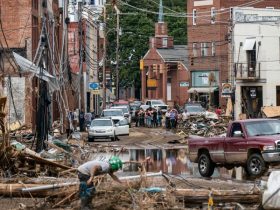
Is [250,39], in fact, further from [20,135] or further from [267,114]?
[20,135]

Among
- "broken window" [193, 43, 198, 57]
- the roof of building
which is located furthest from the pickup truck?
the roof of building

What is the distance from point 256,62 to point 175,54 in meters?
45.4

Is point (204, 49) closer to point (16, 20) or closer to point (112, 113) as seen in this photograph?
point (112, 113)

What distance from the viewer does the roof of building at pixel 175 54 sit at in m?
106

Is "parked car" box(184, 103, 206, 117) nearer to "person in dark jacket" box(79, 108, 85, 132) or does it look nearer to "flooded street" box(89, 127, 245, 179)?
"flooded street" box(89, 127, 245, 179)

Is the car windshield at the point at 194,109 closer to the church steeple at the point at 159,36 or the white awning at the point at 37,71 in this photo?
the white awning at the point at 37,71

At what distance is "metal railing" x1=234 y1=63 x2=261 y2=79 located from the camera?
2496 inches

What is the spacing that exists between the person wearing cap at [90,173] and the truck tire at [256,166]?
971 centimetres

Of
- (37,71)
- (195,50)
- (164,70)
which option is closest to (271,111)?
(37,71)

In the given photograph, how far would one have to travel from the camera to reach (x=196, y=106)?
2662 inches

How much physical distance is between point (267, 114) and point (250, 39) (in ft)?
39.2

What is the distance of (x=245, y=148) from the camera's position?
25.1m

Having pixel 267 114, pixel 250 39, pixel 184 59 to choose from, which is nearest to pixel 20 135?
pixel 267 114

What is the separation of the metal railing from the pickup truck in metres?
36.6
